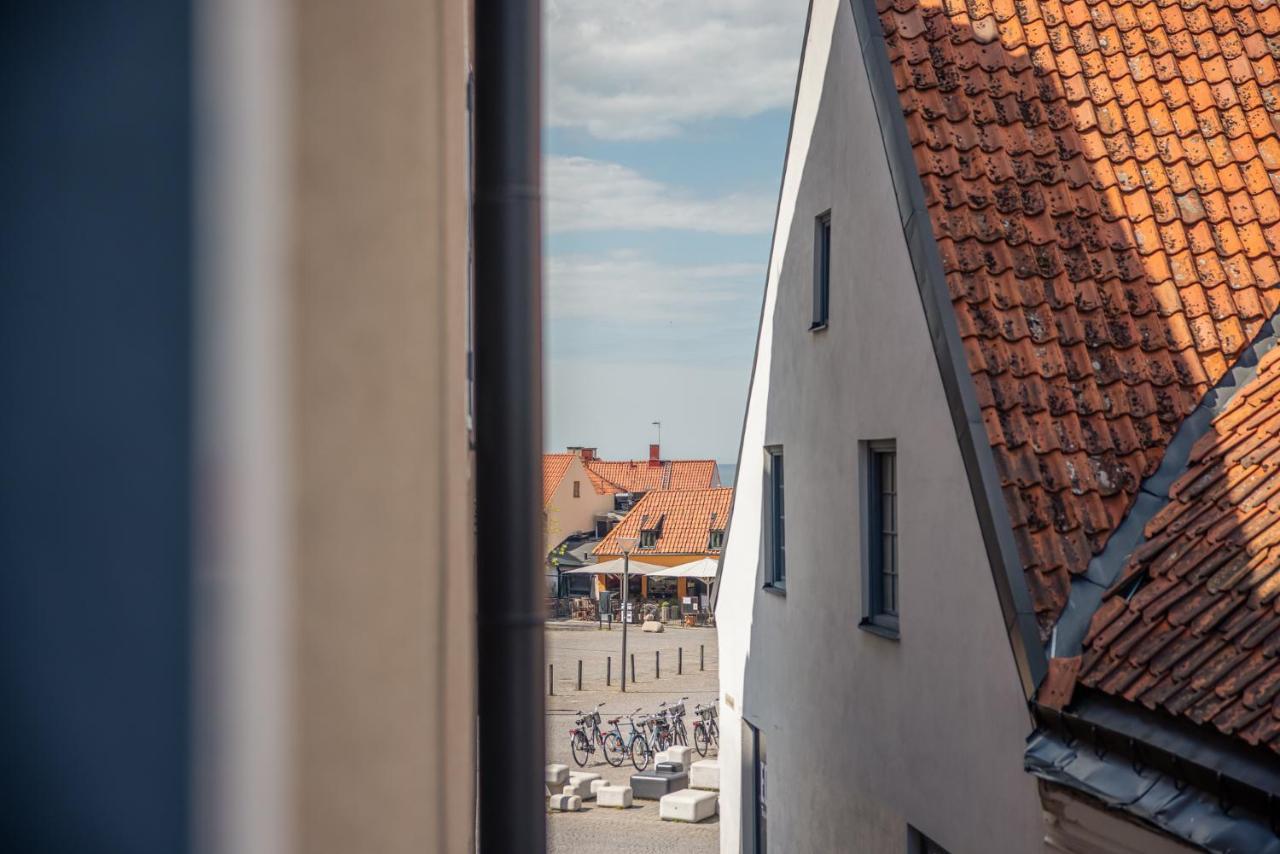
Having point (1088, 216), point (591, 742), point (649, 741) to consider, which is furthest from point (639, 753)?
point (1088, 216)

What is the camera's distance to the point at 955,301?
23.8 feet

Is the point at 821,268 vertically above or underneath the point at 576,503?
above

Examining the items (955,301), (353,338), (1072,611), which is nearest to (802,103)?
(955,301)

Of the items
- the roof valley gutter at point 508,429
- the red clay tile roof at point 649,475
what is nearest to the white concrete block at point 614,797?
the roof valley gutter at point 508,429

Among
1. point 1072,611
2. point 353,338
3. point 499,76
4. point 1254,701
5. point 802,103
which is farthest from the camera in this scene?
point 802,103

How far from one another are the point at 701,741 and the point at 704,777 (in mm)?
4736

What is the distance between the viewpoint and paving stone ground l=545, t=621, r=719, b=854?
18672 millimetres

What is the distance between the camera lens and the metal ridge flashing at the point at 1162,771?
4699 millimetres

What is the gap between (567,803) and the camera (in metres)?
21.1

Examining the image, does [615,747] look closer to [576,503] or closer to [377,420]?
[377,420]

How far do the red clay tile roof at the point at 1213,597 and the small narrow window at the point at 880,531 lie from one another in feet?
7.09

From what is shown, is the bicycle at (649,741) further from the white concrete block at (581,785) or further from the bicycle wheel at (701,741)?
the white concrete block at (581,785)

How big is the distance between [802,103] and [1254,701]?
7.07 metres

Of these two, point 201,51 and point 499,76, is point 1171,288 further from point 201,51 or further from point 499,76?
point 201,51
